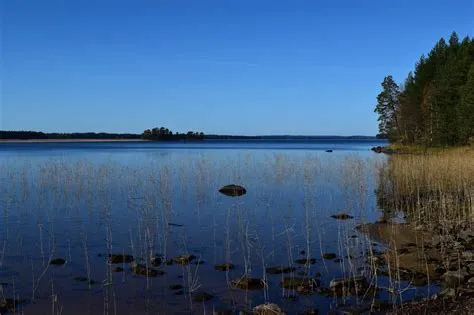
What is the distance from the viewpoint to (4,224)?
1502cm

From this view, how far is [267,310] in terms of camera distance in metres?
7.61

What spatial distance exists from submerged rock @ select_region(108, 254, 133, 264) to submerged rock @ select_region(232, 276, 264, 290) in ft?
9.55

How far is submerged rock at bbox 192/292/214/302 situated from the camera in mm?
8641

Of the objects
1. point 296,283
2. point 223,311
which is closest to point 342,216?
point 296,283

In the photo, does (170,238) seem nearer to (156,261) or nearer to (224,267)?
(156,261)

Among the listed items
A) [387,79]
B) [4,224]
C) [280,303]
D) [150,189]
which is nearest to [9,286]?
[280,303]

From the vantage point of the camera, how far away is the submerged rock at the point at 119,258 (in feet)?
35.8

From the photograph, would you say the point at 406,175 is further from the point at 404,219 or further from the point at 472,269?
the point at 472,269

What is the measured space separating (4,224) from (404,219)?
13.2 m

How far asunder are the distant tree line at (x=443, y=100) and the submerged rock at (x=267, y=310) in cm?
2588

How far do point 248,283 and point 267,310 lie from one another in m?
1.70

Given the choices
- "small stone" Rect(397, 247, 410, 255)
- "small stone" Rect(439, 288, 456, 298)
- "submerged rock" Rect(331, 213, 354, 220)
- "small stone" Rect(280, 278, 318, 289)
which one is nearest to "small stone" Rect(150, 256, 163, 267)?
"small stone" Rect(280, 278, 318, 289)

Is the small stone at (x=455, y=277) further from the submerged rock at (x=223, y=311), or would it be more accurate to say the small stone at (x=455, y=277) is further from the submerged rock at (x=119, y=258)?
the submerged rock at (x=119, y=258)

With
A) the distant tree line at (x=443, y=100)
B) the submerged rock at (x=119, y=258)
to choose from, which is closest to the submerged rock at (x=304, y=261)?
the submerged rock at (x=119, y=258)
